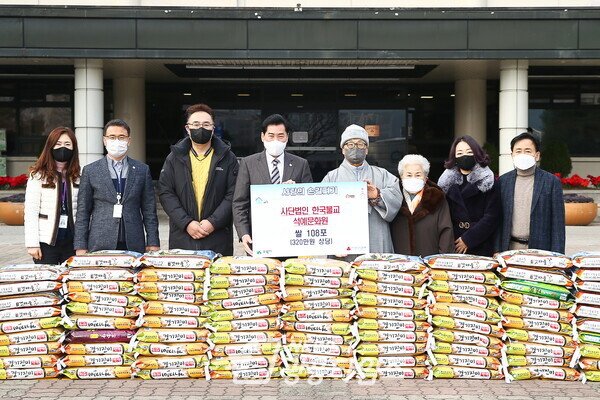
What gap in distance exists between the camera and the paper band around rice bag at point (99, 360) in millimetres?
5496

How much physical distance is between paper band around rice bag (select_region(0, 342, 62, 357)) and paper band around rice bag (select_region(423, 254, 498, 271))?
309 cm

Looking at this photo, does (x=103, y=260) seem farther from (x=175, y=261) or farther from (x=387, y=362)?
(x=387, y=362)

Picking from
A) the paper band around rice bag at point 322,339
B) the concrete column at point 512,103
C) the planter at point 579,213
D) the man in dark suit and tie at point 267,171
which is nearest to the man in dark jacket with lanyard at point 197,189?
the man in dark suit and tie at point 267,171

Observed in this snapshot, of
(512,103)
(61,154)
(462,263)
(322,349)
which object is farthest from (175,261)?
(512,103)

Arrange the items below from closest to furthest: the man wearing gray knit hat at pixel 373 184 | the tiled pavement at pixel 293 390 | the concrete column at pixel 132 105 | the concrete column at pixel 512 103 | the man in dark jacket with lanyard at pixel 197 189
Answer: the tiled pavement at pixel 293 390 < the man wearing gray knit hat at pixel 373 184 < the man in dark jacket with lanyard at pixel 197 189 < the concrete column at pixel 512 103 < the concrete column at pixel 132 105

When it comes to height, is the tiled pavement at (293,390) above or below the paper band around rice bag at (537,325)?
below

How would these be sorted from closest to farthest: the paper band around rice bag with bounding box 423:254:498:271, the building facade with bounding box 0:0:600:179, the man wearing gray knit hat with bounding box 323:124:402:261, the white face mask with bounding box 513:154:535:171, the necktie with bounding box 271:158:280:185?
1. the paper band around rice bag with bounding box 423:254:498:271
2. the man wearing gray knit hat with bounding box 323:124:402:261
3. the white face mask with bounding box 513:154:535:171
4. the necktie with bounding box 271:158:280:185
5. the building facade with bounding box 0:0:600:179

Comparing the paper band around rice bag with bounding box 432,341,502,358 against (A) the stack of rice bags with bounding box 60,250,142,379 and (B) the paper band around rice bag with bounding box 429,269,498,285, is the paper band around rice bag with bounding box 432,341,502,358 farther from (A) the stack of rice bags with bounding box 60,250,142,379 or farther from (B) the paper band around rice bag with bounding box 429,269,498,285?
(A) the stack of rice bags with bounding box 60,250,142,379

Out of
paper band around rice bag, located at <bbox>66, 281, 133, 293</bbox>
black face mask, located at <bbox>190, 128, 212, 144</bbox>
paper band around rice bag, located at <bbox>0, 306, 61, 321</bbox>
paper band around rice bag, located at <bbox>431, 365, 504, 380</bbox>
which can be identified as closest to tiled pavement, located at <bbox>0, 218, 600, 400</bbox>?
paper band around rice bag, located at <bbox>431, 365, 504, 380</bbox>

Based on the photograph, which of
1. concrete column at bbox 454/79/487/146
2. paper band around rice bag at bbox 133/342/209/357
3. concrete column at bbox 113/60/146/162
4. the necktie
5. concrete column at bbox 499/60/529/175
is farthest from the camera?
concrete column at bbox 454/79/487/146

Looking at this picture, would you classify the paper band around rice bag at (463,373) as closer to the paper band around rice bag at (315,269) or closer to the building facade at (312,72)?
the paper band around rice bag at (315,269)

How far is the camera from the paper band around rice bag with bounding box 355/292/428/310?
218 inches

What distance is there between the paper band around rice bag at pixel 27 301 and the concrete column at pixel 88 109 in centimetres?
1134

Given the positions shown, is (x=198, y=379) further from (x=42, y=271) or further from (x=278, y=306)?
(x=42, y=271)
